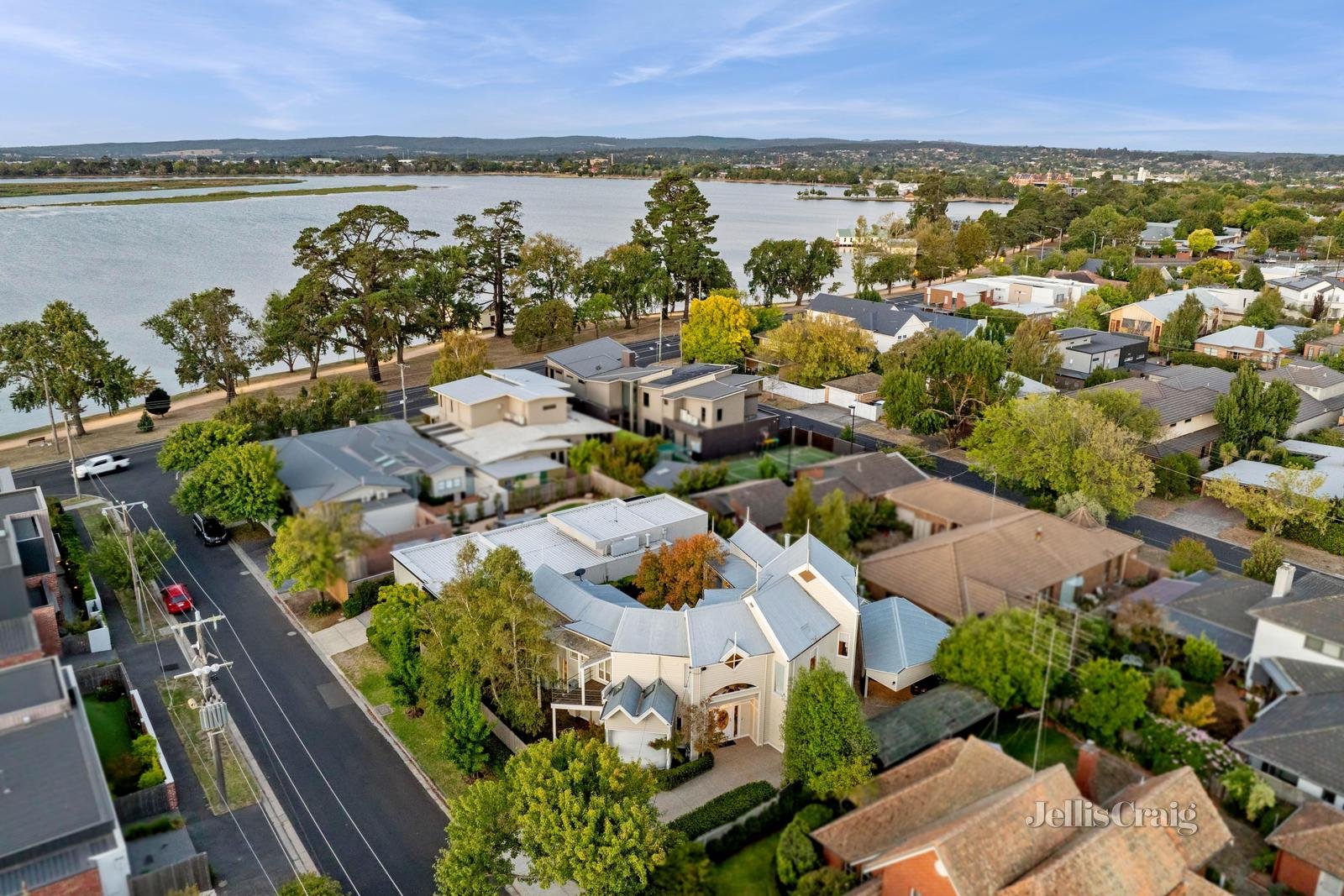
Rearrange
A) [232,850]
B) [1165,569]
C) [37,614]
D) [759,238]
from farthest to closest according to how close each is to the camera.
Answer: [759,238] < [1165,569] < [37,614] < [232,850]

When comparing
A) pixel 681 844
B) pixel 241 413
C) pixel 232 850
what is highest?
pixel 241 413

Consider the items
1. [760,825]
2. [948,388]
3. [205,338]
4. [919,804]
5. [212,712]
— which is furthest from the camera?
[205,338]

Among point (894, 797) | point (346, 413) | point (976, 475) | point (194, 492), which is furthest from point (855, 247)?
point (894, 797)

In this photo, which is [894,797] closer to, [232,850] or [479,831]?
[479,831]

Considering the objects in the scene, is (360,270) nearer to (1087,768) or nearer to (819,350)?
(819,350)

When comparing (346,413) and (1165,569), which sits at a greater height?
(346,413)

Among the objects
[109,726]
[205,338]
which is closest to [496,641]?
[109,726]

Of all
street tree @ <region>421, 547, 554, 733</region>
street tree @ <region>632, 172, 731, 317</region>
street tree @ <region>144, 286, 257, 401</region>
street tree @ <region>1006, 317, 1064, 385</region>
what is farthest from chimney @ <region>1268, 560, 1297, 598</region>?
street tree @ <region>632, 172, 731, 317</region>
